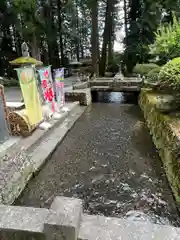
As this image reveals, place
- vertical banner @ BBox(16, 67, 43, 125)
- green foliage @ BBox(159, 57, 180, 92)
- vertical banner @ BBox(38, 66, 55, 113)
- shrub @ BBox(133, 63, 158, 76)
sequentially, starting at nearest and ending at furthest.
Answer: green foliage @ BBox(159, 57, 180, 92) < vertical banner @ BBox(16, 67, 43, 125) < vertical banner @ BBox(38, 66, 55, 113) < shrub @ BBox(133, 63, 158, 76)

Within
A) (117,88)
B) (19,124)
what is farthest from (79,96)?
(19,124)

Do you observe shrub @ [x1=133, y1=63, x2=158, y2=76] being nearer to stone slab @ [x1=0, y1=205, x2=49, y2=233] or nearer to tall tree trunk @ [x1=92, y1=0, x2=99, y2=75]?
tall tree trunk @ [x1=92, y1=0, x2=99, y2=75]

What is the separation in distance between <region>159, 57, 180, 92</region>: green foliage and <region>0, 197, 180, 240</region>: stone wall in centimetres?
308

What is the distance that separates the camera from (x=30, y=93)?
441cm

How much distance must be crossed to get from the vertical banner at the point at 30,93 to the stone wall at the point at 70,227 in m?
2.93

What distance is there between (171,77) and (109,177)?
95.6 inches

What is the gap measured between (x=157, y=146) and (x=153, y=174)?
3.55ft

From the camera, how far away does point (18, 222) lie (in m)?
1.71

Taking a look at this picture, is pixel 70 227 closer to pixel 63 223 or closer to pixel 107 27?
pixel 63 223

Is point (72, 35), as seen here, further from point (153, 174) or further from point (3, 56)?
point (153, 174)

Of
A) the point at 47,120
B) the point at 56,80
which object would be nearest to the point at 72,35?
the point at 56,80

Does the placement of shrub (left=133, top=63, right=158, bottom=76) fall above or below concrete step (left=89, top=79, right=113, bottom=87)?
above

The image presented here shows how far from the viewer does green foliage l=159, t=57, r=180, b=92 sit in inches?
160

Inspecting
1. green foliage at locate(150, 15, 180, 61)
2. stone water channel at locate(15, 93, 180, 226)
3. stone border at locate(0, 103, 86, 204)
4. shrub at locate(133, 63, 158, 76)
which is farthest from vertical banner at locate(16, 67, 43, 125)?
shrub at locate(133, 63, 158, 76)
